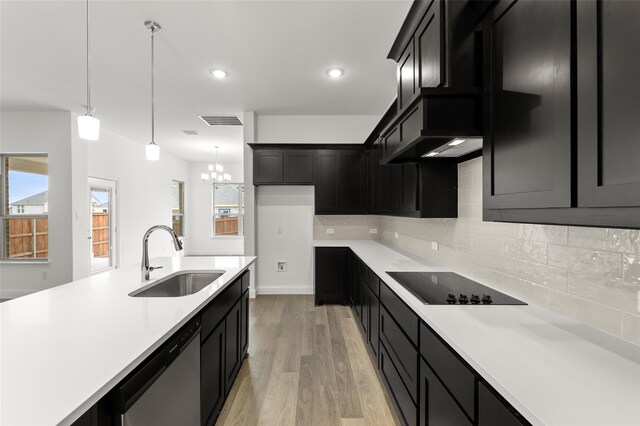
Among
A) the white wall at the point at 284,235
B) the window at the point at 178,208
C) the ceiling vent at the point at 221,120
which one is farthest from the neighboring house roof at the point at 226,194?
the white wall at the point at 284,235

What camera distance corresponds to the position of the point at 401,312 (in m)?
1.87

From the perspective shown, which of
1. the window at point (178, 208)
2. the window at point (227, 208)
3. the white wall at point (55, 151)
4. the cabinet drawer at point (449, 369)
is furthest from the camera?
the window at point (227, 208)

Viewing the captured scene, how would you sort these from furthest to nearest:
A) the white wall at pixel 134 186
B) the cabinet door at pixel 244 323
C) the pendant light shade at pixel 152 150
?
the white wall at pixel 134 186 < the pendant light shade at pixel 152 150 < the cabinet door at pixel 244 323

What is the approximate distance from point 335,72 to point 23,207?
18.6ft

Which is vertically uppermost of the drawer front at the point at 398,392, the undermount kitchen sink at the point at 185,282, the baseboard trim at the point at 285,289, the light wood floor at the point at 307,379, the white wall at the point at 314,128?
the white wall at the point at 314,128

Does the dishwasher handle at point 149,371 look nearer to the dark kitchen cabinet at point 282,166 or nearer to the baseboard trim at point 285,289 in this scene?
the dark kitchen cabinet at point 282,166

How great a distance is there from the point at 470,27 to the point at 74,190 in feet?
19.4

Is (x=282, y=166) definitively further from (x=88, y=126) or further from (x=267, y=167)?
(x=88, y=126)

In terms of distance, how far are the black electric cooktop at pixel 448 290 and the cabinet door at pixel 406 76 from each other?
1.26 meters

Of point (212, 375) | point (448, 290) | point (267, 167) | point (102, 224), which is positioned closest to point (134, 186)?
point (102, 224)

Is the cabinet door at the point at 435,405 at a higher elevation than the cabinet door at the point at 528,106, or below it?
below

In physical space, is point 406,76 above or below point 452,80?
above

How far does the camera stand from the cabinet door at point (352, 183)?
15.5 feet

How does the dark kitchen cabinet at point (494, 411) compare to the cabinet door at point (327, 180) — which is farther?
the cabinet door at point (327, 180)
